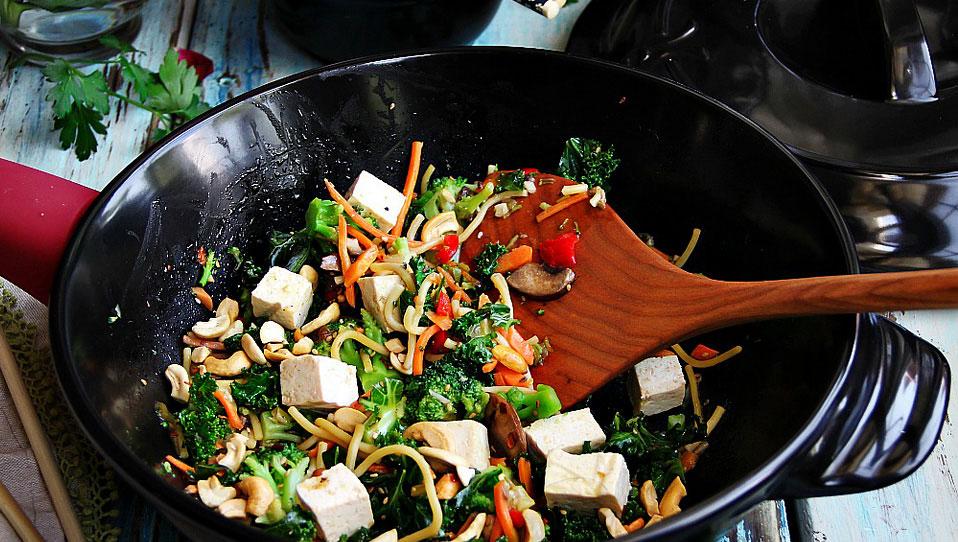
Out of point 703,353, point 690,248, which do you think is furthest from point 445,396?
point 690,248

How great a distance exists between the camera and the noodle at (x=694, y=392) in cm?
220

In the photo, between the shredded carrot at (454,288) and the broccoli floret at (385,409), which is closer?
the broccoli floret at (385,409)

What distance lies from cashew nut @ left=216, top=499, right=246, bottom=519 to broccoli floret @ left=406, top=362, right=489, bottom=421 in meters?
0.46

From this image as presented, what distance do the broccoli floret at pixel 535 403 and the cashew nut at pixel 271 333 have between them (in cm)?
59

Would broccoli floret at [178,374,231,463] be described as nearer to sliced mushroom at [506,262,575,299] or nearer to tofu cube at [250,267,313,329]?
tofu cube at [250,267,313,329]

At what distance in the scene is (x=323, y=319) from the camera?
2.31 m

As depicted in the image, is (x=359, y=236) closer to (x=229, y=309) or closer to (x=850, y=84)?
(x=229, y=309)

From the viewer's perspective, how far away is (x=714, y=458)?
A: 81.4 inches

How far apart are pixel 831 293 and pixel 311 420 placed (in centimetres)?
123

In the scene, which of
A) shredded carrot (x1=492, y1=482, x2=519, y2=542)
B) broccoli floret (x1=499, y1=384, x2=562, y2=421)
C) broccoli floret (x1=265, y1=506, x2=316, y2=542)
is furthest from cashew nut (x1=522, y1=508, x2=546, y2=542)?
broccoli floret (x1=265, y1=506, x2=316, y2=542)

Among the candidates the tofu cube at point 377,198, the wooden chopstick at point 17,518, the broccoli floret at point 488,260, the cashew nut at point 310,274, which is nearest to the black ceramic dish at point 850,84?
the broccoli floret at point 488,260

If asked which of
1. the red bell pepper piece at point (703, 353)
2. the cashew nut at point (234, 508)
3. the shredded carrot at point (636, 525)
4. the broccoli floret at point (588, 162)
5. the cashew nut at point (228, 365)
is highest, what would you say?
the broccoli floret at point (588, 162)

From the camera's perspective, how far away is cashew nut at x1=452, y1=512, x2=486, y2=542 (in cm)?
180

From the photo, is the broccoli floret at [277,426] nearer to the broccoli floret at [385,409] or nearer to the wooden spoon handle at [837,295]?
the broccoli floret at [385,409]
